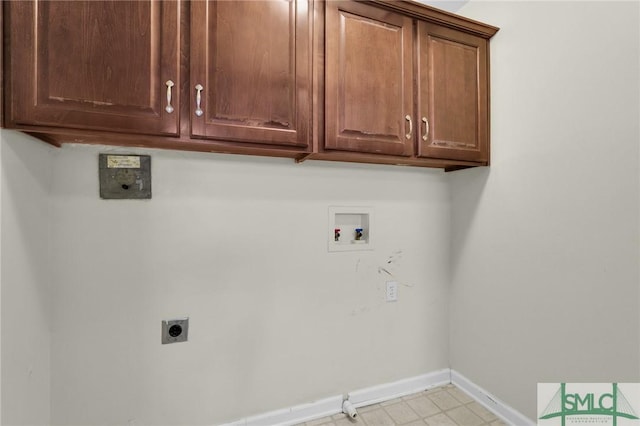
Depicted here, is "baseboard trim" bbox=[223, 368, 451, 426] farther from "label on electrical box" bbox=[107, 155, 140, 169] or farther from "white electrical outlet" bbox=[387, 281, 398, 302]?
"label on electrical box" bbox=[107, 155, 140, 169]

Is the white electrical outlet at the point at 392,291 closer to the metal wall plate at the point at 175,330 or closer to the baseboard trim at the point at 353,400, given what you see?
the baseboard trim at the point at 353,400

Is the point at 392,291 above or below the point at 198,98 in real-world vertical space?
below

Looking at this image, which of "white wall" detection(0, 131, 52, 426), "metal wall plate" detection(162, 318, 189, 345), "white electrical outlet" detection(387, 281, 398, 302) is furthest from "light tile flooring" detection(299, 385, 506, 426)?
"white wall" detection(0, 131, 52, 426)

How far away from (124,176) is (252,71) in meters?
0.72

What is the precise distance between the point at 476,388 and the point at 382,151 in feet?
4.94

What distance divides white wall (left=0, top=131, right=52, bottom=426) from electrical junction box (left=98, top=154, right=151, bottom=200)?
19 centimetres

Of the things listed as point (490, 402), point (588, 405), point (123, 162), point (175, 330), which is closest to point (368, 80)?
point (123, 162)

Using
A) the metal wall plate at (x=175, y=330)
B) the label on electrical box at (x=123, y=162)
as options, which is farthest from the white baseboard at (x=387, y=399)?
the label on electrical box at (x=123, y=162)

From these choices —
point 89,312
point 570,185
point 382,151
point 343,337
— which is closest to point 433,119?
point 382,151

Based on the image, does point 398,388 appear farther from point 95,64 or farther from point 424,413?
point 95,64

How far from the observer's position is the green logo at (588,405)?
1097 mm

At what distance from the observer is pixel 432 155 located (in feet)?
4.67

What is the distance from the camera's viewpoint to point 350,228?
1.65 meters

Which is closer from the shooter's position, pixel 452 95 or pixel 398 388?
pixel 452 95
